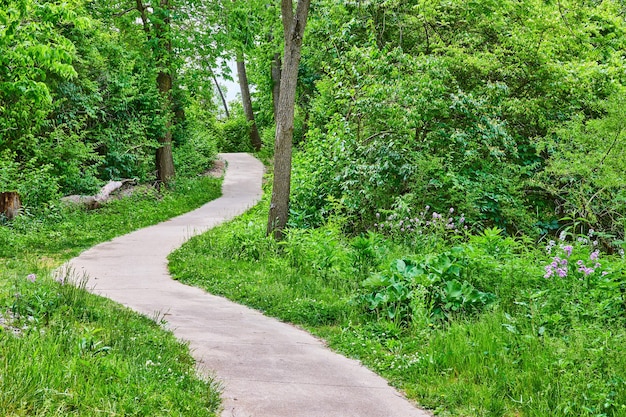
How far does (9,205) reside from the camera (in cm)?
1368

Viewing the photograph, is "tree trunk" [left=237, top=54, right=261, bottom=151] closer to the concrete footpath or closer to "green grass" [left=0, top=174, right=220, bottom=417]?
the concrete footpath

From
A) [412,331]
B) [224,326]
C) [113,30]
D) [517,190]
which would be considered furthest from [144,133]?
[412,331]

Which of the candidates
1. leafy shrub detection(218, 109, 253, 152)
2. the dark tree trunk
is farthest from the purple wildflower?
leafy shrub detection(218, 109, 253, 152)

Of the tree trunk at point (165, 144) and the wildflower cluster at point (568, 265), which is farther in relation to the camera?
the tree trunk at point (165, 144)

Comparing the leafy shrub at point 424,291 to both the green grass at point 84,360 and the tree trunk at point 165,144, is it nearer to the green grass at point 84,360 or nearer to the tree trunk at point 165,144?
the green grass at point 84,360

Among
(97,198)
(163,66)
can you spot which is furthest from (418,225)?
(163,66)

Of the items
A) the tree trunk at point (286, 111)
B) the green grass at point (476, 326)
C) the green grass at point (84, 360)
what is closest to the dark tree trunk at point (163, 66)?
the tree trunk at point (286, 111)

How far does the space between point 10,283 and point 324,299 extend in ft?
13.8

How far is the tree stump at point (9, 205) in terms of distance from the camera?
13602 millimetres

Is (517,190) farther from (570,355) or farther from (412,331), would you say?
(570,355)

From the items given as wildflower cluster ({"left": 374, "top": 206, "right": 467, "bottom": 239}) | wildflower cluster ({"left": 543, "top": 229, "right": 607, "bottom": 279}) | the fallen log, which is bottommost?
the fallen log

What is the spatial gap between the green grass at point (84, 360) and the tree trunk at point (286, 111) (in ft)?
16.1

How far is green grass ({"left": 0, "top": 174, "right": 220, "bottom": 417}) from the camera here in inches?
140

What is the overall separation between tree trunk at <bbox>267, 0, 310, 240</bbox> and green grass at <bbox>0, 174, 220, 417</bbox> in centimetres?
489
